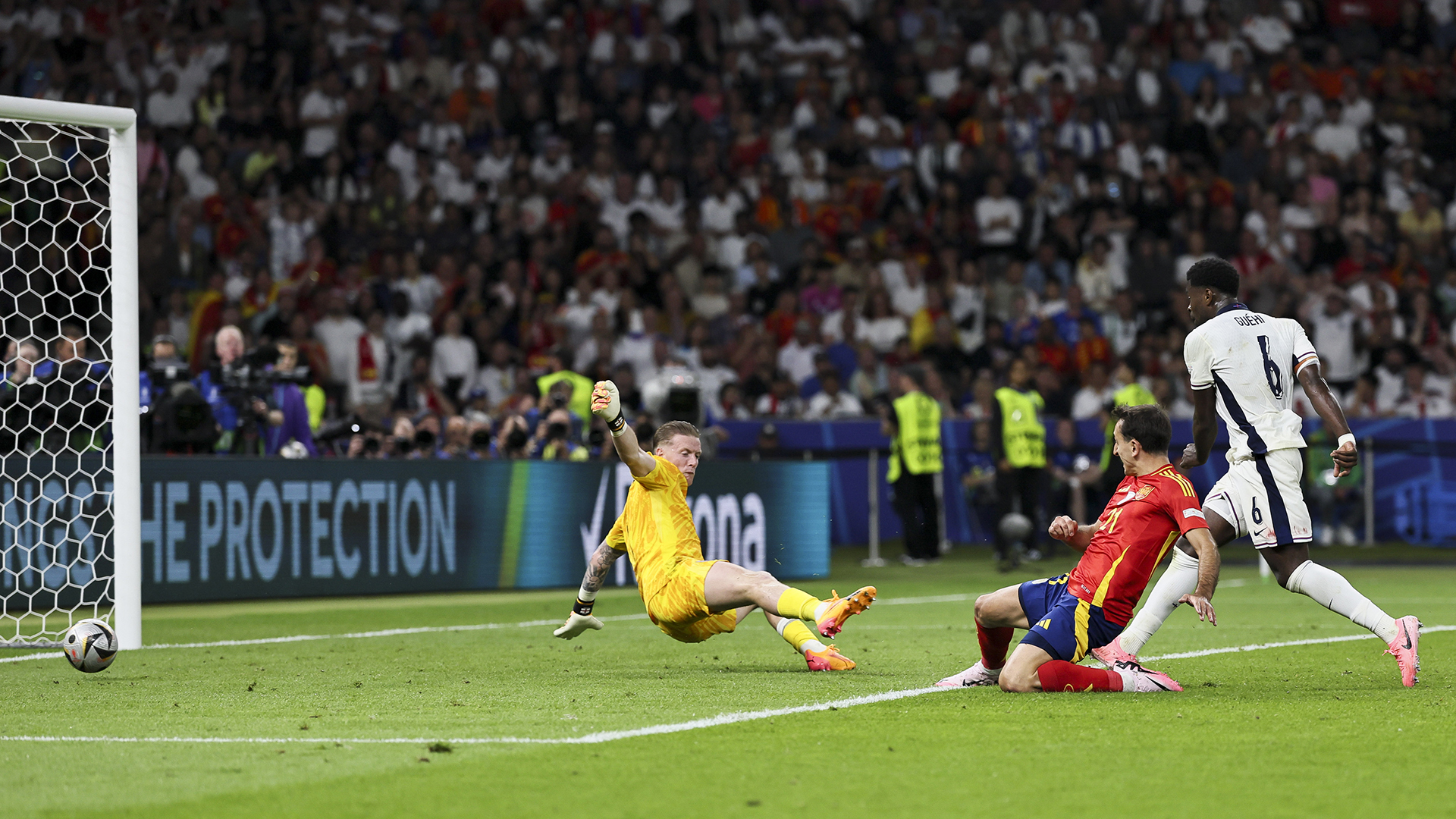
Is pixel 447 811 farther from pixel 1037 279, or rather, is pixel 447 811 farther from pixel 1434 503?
pixel 1037 279

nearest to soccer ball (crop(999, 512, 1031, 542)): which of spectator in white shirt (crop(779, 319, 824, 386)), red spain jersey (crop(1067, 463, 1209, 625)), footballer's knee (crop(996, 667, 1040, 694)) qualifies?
spectator in white shirt (crop(779, 319, 824, 386))

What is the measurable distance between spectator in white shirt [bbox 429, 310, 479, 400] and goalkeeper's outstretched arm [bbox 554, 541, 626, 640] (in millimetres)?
10575

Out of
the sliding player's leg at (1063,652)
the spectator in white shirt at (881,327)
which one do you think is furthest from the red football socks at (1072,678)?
the spectator in white shirt at (881,327)

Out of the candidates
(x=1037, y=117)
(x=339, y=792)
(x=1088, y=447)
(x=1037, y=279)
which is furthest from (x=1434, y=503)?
(x=339, y=792)

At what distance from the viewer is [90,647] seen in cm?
809

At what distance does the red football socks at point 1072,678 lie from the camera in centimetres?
700

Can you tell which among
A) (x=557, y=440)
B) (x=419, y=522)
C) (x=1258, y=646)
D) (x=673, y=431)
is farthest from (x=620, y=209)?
(x=673, y=431)

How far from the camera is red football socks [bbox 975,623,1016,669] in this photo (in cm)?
731

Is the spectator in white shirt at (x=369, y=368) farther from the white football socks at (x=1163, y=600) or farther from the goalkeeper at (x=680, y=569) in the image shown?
the white football socks at (x=1163, y=600)

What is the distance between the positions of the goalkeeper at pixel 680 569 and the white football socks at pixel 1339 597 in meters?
2.09

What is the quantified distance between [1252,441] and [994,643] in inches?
61.8

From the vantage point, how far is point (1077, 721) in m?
6.15

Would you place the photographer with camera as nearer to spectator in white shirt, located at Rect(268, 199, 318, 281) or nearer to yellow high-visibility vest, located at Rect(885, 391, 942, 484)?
spectator in white shirt, located at Rect(268, 199, 318, 281)

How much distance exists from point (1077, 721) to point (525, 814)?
2421 mm
